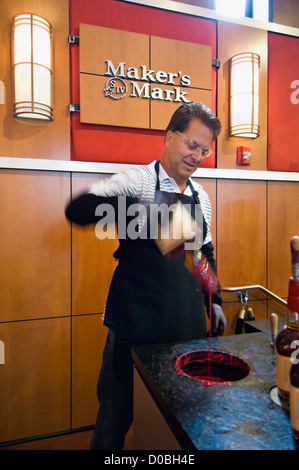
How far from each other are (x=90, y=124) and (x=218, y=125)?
104 cm

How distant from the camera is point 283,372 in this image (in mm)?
858

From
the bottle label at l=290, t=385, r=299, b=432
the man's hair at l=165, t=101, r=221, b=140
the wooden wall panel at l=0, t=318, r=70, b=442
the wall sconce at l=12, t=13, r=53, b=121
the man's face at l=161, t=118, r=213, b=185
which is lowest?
the wooden wall panel at l=0, t=318, r=70, b=442

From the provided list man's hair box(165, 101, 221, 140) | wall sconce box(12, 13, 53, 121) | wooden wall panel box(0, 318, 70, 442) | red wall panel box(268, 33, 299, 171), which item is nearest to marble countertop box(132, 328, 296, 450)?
man's hair box(165, 101, 221, 140)

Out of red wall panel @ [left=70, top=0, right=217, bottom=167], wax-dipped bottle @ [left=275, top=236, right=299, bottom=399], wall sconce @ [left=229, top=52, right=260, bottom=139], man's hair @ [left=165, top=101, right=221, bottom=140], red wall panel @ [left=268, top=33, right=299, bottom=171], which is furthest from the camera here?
red wall panel @ [left=268, top=33, right=299, bottom=171]

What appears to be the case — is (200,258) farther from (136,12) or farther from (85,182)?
(136,12)

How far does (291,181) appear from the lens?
121 inches

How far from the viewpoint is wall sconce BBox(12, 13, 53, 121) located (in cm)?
213

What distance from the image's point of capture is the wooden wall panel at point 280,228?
118 inches

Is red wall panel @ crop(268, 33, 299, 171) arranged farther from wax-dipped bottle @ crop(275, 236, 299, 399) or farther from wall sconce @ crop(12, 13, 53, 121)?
wax-dipped bottle @ crop(275, 236, 299, 399)

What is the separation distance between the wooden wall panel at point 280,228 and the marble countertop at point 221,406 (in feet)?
6.39

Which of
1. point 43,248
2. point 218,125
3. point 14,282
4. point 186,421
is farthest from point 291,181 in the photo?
point 186,421

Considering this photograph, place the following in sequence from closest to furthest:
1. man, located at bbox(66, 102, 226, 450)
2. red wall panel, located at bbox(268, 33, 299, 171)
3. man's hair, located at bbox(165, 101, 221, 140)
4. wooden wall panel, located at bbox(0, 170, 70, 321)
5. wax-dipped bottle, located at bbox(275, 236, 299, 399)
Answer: wax-dipped bottle, located at bbox(275, 236, 299, 399), man, located at bbox(66, 102, 226, 450), man's hair, located at bbox(165, 101, 221, 140), wooden wall panel, located at bbox(0, 170, 70, 321), red wall panel, located at bbox(268, 33, 299, 171)

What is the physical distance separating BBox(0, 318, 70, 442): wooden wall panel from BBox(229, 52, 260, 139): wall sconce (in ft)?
6.80

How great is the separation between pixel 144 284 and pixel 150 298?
0.25 feet
